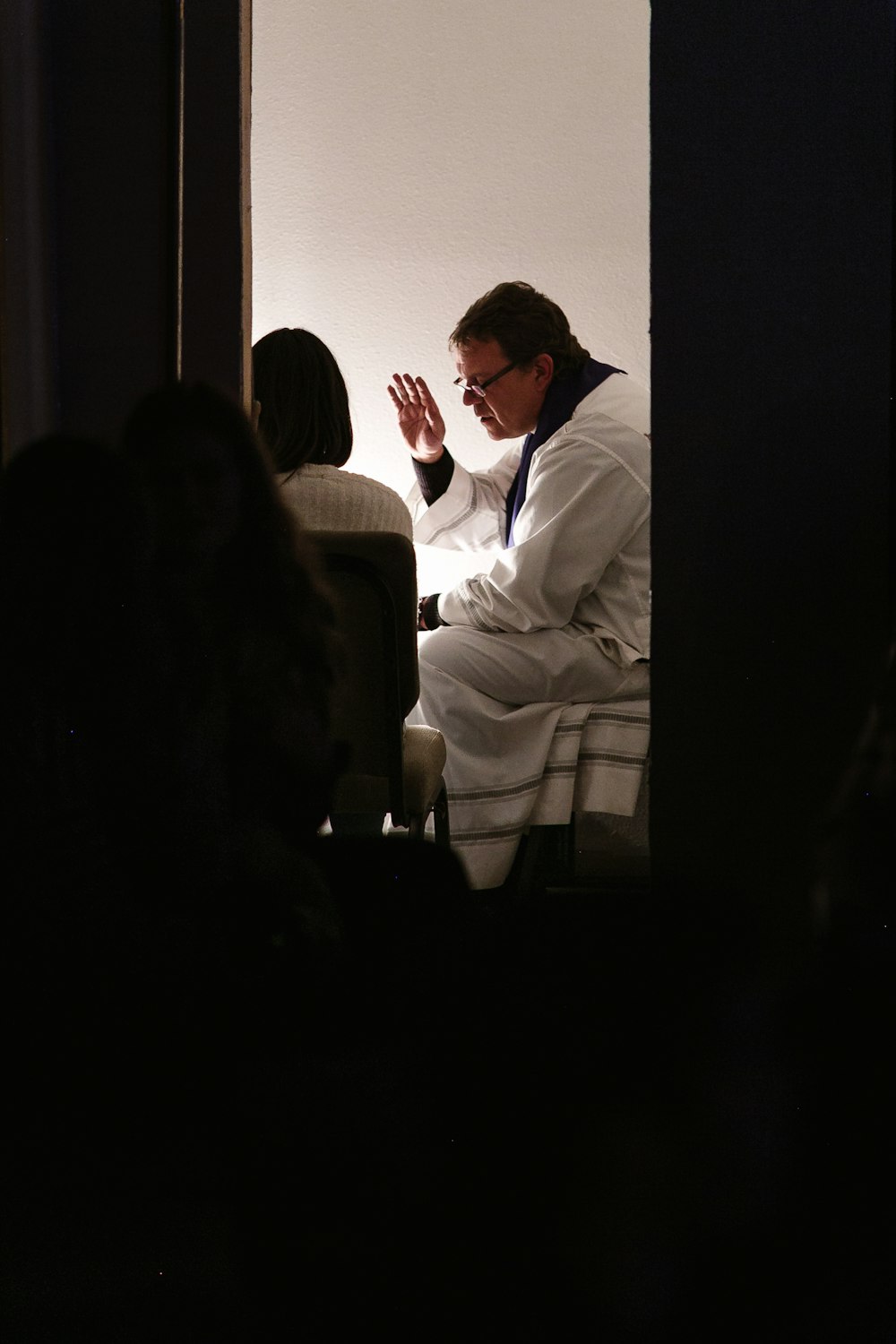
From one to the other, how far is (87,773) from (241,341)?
410mm

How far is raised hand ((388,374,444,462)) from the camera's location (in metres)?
0.94

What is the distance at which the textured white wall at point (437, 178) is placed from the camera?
925 millimetres

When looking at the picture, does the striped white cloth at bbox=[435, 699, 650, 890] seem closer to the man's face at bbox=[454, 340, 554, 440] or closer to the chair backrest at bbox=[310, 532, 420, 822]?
the chair backrest at bbox=[310, 532, 420, 822]

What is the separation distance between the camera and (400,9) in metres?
0.97

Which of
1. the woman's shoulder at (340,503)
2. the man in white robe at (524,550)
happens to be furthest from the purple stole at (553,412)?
the woman's shoulder at (340,503)

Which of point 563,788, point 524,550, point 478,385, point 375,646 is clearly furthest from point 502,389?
point 563,788

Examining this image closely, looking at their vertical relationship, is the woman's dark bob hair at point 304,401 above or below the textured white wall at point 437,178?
below

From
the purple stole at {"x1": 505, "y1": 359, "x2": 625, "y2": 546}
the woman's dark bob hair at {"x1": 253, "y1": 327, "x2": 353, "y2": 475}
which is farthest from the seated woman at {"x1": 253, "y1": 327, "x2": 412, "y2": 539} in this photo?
the purple stole at {"x1": 505, "y1": 359, "x2": 625, "y2": 546}

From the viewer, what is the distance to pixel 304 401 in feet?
3.08

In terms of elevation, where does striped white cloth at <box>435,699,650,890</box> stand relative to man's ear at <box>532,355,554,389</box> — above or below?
below

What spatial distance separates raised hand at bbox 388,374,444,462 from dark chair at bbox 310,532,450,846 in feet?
0.25

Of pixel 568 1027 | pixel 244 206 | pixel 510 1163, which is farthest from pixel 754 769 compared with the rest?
pixel 244 206

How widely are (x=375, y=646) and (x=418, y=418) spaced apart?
21cm

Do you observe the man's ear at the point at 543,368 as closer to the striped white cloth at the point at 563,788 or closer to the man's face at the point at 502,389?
the man's face at the point at 502,389
